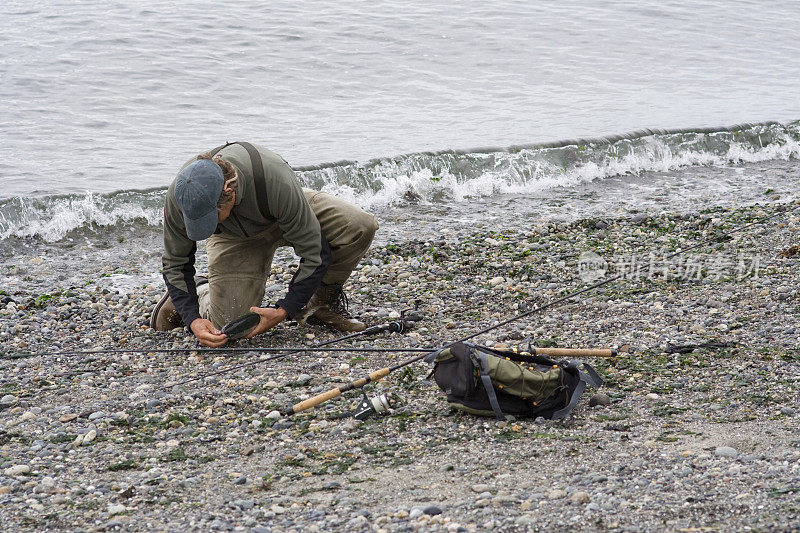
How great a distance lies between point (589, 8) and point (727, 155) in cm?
1251

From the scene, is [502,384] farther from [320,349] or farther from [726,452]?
[320,349]

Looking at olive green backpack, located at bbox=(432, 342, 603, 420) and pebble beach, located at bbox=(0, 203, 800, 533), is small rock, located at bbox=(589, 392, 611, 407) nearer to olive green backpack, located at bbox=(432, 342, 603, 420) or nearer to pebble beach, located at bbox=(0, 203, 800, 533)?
pebble beach, located at bbox=(0, 203, 800, 533)

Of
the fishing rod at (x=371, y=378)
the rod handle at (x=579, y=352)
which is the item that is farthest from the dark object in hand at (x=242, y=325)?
the rod handle at (x=579, y=352)

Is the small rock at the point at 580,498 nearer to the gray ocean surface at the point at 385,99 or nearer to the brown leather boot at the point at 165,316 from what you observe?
the brown leather boot at the point at 165,316

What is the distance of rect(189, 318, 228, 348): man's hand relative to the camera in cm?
561

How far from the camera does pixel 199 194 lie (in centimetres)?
491

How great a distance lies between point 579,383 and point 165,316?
3356 mm

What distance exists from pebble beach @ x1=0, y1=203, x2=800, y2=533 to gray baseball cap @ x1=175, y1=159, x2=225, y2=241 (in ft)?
3.41

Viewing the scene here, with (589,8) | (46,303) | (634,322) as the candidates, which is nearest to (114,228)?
(46,303)

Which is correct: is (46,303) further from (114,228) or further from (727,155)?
(727,155)

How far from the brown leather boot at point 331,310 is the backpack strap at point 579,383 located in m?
2.03

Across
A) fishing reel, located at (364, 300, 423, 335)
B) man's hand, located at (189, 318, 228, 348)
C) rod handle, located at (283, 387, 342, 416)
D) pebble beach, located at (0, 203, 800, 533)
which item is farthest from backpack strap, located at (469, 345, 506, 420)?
man's hand, located at (189, 318, 228, 348)

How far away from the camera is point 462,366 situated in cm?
435
